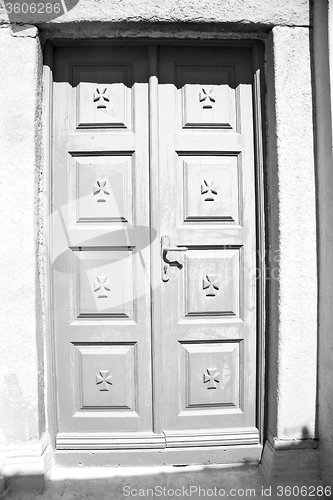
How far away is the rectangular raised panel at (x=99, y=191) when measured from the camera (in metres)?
2.44

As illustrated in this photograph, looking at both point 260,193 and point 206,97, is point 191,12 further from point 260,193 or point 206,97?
point 260,193

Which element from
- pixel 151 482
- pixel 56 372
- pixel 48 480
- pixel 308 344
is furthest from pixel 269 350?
pixel 48 480

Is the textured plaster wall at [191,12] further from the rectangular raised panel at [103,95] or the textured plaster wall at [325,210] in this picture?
the rectangular raised panel at [103,95]

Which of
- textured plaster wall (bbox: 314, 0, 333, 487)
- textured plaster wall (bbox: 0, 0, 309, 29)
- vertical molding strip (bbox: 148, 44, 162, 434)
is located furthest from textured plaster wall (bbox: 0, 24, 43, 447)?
textured plaster wall (bbox: 314, 0, 333, 487)

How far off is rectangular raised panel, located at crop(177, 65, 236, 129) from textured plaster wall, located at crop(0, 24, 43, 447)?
3.05ft

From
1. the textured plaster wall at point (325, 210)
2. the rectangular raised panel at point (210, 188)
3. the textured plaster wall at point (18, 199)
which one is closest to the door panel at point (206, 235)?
the rectangular raised panel at point (210, 188)

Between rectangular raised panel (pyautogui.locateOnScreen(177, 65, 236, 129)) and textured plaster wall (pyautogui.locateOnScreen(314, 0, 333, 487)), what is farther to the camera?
rectangular raised panel (pyautogui.locateOnScreen(177, 65, 236, 129))

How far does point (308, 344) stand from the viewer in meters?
2.32

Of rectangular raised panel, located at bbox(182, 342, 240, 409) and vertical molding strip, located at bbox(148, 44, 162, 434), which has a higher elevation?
vertical molding strip, located at bbox(148, 44, 162, 434)

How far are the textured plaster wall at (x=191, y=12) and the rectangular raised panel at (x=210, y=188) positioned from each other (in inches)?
32.0

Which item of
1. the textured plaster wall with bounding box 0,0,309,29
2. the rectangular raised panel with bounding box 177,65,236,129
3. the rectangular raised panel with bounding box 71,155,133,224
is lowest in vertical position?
the rectangular raised panel with bounding box 71,155,133,224

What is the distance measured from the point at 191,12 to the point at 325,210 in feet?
4.68

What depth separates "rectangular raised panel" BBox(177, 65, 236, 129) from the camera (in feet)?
8.09

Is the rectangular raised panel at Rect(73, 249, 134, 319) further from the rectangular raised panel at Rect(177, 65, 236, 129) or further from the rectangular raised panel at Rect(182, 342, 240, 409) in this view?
the rectangular raised panel at Rect(177, 65, 236, 129)
